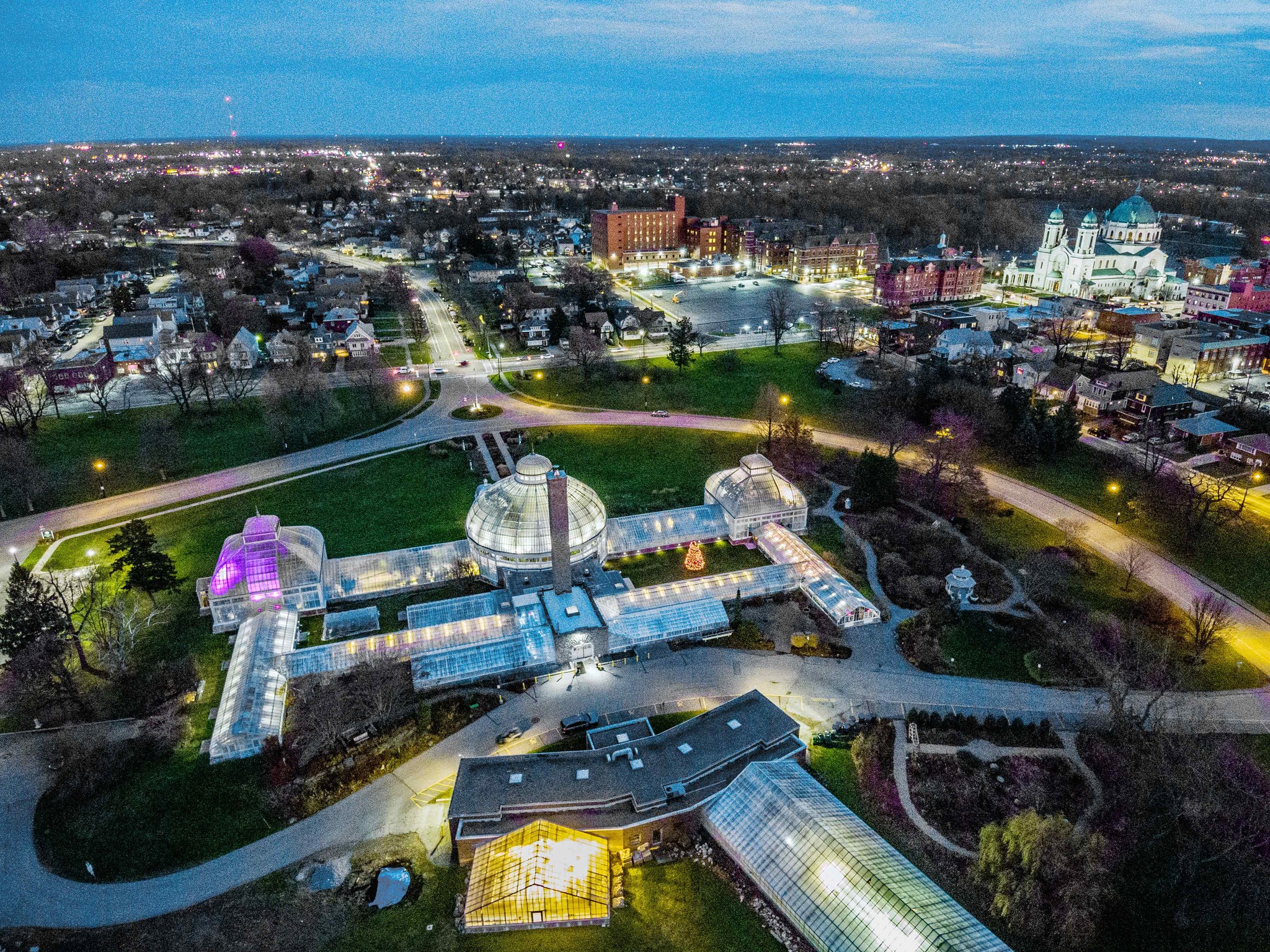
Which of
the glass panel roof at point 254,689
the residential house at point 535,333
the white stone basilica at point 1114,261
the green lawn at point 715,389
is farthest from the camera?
the white stone basilica at point 1114,261

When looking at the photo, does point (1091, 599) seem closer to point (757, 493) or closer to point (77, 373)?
point (757, 493)

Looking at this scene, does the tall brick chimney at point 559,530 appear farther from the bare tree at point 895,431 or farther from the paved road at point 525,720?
the bare tree at point 895,431

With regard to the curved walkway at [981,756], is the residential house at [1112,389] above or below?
above

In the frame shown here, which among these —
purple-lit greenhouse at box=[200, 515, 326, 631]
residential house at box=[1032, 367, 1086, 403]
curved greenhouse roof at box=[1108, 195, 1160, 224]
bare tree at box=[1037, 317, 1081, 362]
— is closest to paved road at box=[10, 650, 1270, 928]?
purple-lit greenhouse at box=[200, 515, 326, 631]

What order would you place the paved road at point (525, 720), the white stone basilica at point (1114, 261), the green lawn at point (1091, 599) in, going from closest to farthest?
1. the paved road at point (525, 720)
2. the green lawn at point (1091, 599)
3. the white stone basilica at point (1114, 261)

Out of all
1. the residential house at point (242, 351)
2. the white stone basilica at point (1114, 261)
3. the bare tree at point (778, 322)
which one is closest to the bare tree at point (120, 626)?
the residential house at point (242, 351)

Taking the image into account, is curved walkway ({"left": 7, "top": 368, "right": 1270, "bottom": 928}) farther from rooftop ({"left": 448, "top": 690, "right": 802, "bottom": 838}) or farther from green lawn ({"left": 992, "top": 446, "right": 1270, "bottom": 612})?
rooftop ({"left": 448, "top": 690, "right": 802, "bottom": 838})

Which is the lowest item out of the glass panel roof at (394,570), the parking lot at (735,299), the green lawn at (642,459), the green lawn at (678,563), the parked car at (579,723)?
the parked car at (579,723)
